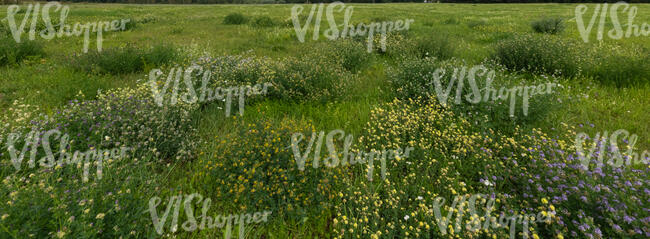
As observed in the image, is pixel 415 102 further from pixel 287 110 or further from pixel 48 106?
pixel 48 106

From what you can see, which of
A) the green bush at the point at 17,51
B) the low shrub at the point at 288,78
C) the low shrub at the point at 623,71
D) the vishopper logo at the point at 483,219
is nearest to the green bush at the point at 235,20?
the green bush at the point at 17,51

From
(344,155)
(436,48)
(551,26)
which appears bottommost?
(344,155)

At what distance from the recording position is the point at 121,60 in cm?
656

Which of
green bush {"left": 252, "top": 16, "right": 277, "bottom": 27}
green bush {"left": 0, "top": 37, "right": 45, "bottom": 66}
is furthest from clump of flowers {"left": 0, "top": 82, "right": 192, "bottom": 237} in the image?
green bush {"left": 252, "top": 16, "right": 277, "bottom": 27}

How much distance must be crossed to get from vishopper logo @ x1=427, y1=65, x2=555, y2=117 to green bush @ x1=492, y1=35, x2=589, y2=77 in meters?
2.07

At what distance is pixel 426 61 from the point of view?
19.4ft

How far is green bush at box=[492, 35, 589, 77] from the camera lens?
621cm

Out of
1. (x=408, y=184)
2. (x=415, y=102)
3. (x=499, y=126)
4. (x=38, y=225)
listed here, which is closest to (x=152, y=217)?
(x=38, y=225)

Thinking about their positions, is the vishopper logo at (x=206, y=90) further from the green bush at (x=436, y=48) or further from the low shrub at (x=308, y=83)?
the green bush at (x=436, y=48)

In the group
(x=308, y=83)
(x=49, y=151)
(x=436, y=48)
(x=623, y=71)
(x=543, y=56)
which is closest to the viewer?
(x=49, y=151)

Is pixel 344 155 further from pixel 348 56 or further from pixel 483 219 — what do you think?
pixel 348 56

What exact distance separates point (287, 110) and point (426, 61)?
336cm

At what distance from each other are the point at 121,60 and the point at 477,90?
8035 mm

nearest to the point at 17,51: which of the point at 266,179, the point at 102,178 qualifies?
the point at 102,178
